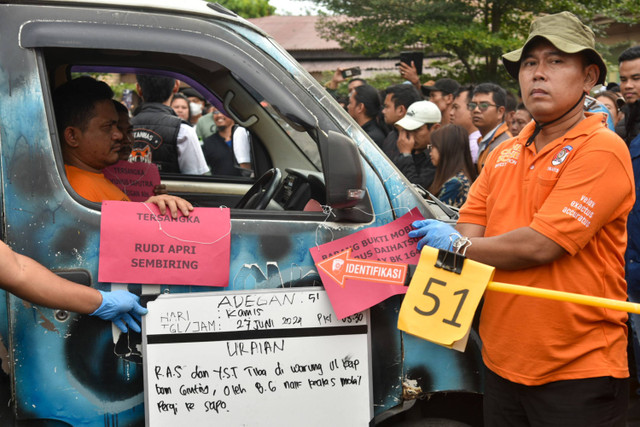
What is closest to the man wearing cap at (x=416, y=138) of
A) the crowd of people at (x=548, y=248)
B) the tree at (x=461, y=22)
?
the crowd of people at (x=548, y=248)

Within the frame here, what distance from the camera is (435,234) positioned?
2393 millimetres

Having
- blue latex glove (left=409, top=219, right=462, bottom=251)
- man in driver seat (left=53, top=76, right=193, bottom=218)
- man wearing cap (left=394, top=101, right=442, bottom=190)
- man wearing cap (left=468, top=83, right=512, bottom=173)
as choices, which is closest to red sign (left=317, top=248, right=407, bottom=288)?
blue latex glove (left=409, top=219, right=462, bottom=251)

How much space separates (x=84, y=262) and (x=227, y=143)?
562 cm

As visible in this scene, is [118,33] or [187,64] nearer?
[118,33]

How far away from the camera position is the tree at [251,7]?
41.6m

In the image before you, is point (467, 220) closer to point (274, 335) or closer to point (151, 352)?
point (274, 335)

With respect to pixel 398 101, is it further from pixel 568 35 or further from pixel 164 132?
pixel 568 35

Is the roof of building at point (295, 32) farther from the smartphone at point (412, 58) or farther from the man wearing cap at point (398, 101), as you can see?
the man wearing cap at point (398, 101)

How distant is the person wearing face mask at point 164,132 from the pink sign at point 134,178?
58.6 inches

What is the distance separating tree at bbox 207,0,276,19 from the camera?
1638 inches

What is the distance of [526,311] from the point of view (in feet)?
7.19

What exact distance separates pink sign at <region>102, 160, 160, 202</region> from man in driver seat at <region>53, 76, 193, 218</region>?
65 centimetres

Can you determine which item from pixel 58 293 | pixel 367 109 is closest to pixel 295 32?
pixel 367 109

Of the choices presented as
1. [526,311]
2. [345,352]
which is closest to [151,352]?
[345,352]
